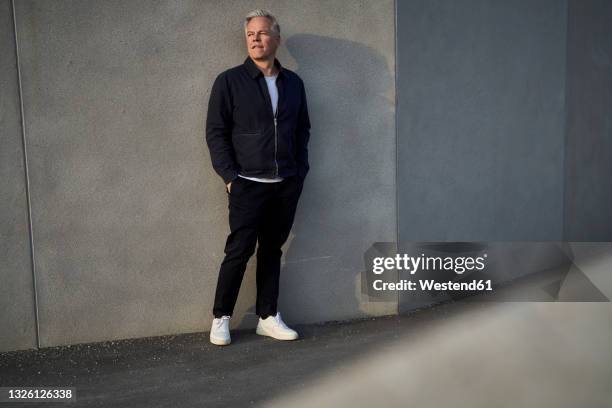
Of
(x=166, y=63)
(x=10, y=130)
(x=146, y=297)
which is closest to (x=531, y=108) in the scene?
(x=166, y=63)

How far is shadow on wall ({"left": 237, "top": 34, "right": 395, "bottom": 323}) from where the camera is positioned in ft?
14.6

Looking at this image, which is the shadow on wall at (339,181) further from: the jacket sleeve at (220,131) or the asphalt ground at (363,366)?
the jacket sleeve at (220,131)

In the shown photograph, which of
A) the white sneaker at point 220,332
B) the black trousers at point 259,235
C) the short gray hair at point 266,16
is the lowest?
the white sneaker at point 220,332

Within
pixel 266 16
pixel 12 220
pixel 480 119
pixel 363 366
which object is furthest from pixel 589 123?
pixel 12 220

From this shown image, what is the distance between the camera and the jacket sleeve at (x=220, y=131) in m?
3.91

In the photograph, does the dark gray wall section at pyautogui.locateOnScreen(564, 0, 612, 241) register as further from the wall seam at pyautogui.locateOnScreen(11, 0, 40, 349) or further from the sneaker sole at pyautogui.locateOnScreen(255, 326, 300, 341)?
the wall seam at pyautogui.locateOnScreen(11, 0, 40, 349)

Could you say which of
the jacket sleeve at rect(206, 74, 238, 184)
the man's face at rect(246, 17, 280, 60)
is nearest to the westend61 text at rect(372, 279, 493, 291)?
the jacket sleeve at rect(206, 74, 238, 184)

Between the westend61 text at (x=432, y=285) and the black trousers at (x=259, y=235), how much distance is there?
2.92 feet

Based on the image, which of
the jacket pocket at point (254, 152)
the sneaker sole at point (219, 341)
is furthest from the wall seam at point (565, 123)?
the sneaker sole at point (219, 341)

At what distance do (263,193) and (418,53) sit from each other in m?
1.71

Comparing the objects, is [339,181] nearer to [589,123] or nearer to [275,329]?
[275,329]

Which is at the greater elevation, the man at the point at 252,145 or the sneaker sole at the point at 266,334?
the man at the point at 252,145

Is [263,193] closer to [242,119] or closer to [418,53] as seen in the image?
[242,119]

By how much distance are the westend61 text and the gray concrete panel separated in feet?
1.35
